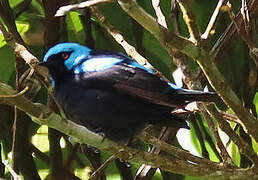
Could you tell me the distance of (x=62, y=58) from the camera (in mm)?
2988

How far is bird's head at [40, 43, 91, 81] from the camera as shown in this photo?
292cm

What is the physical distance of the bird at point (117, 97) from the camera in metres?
2.67

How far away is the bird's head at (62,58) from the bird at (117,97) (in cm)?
10

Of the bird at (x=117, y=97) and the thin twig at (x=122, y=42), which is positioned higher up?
the thin twig at (x=122, y=42)

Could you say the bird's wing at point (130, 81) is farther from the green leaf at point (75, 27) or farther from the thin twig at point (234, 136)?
the green leaf at point (75, 27)

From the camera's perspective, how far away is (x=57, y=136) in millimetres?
3258

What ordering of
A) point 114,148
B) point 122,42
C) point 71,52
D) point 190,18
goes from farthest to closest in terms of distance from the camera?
1. point 71,52
2. point 122,42
3. point 114,148
4. point 190,18

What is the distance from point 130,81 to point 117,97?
92 mm

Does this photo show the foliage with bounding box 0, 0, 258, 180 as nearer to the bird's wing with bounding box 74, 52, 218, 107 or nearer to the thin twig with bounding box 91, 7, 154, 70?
the thin twig with bounding box 91, 7, 154, 70

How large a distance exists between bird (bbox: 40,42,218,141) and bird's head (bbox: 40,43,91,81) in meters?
0.10

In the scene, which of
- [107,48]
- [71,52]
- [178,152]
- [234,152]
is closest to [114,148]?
[178,152]

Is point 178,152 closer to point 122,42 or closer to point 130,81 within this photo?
point 130,81

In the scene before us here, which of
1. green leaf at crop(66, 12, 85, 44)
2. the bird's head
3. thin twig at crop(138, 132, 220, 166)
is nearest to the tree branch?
thin twig at crop(138, 132, 220, 166)

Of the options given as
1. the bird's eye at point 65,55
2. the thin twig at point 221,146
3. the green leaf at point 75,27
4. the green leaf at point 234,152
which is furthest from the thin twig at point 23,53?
the green leaf at point 234,152
